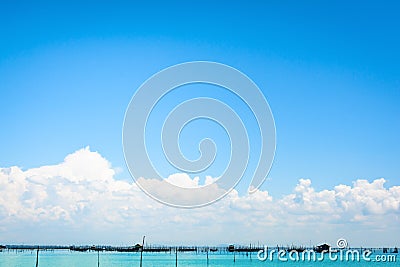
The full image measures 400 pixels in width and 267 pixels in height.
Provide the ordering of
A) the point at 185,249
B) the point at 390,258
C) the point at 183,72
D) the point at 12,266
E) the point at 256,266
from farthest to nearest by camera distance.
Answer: the point at 185,249 → the point at 390,258 → the point at 256,266 → the point at 12,266 → the point at 183,72

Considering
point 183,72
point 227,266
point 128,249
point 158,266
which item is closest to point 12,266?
point 158,266

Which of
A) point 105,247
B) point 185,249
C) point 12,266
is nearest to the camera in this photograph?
point 12,266

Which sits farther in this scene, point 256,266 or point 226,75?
point 256,266

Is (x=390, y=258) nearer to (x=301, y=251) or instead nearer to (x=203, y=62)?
(x=301, y=251)

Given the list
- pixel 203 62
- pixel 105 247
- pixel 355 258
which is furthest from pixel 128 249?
pixel 203 62

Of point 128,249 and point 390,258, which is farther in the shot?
point 128,249

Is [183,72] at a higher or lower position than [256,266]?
higher

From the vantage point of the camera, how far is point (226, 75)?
2298 cm

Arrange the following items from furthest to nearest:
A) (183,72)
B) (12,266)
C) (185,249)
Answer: (185,249), (12,266), (183,72)

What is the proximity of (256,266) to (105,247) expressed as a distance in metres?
51.6

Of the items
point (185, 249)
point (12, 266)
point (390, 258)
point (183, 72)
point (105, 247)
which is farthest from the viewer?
point (105, 247)

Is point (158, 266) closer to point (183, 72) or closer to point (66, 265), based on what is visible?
point (66, 265)

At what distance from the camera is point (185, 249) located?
117750mm

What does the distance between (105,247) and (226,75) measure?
10900 cm
